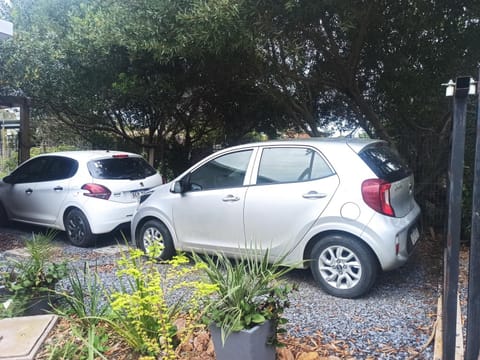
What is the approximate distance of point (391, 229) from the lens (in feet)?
12.7

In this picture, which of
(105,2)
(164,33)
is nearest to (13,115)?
(105,2)

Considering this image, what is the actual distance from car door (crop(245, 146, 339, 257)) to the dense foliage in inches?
77.3

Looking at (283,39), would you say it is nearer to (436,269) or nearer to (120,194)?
(120,194)

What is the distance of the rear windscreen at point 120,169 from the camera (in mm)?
6238

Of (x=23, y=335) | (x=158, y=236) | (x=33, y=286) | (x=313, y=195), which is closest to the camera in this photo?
(x=23, y=335)

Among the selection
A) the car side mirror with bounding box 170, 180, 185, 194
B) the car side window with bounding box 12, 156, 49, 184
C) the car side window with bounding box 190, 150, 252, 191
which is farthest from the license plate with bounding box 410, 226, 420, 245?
the car side window with bounding box 12, 156, 49, 184

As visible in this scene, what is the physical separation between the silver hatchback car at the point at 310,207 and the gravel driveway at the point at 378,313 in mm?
252

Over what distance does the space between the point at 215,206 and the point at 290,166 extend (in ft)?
3.34

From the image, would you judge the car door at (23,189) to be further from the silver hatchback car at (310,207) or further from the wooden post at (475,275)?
the wooden post at (475,275)

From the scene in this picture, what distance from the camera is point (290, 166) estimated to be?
4.43 m

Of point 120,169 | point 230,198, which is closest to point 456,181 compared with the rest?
point 230,198

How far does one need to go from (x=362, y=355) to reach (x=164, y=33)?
4745mm

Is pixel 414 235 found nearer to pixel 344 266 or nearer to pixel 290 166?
pixel 344 266

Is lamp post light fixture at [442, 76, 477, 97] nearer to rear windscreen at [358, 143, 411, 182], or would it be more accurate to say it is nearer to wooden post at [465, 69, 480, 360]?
wooden post at [465, 69, 480, 360]
